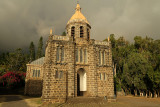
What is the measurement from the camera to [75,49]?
20.2 metres

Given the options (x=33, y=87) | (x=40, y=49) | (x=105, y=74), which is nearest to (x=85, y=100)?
(x=105, y=74)

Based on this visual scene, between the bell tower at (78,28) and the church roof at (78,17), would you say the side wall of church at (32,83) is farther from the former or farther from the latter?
the church roof at (78,17)

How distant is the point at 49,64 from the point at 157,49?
97.5ft

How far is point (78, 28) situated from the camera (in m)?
21.8

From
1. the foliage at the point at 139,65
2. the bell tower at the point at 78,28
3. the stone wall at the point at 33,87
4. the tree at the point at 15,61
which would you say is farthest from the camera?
the tree at the point at 15,61

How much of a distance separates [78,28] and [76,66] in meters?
6.73

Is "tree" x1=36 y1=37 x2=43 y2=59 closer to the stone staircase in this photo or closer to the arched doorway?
the arched doorway

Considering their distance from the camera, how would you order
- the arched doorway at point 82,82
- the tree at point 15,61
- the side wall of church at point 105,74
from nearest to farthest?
the side wall of church at point 105,74, the arched doorway at point 82,82, the tree at point 15,61

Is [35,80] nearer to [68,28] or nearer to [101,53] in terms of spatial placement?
[68,28]

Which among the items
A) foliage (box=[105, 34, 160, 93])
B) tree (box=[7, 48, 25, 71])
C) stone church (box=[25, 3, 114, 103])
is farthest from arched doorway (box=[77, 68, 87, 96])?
tree (box=[7, 48, 25, 71])

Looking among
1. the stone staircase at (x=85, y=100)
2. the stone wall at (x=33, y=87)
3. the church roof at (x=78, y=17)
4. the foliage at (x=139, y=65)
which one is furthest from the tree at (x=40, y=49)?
the stone staircase at (x=85, y=100)

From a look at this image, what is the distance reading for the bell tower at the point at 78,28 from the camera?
71.1 feet

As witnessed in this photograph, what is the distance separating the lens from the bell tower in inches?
853

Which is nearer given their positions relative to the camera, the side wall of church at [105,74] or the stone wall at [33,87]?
the side wall of church at [105,74]
